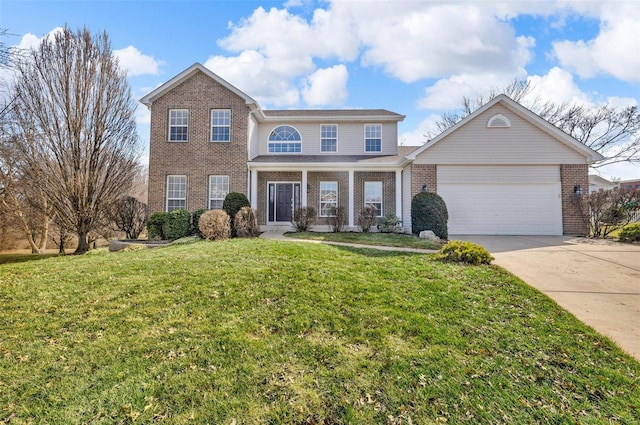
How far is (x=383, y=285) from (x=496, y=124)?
1069 cm

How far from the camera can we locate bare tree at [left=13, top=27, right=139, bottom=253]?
10422mm

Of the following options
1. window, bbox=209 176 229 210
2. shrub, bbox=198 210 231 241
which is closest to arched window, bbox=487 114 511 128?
shrub, bbox=198 210 231 241

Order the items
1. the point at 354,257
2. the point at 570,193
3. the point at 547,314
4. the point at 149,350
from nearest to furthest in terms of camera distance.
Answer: the point at 149,350
the point at 547,314
the point at 354,257
the point at 570,193

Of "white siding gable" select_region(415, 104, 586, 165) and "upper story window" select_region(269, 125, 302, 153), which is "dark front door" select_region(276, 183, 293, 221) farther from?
"white siding gable" select_region(415, 104, 586, 165)

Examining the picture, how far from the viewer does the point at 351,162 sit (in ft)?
45.7

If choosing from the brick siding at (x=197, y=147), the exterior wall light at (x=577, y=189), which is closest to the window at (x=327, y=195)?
the brick siding at (x=197, y=147)

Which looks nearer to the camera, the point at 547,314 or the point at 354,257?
the point at 547,314

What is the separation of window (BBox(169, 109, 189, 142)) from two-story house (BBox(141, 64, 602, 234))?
5 cm

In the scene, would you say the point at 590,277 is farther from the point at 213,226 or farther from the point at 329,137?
the point at 329,137

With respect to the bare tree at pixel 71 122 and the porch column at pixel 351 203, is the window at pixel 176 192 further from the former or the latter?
the porch column at pixel 351 203

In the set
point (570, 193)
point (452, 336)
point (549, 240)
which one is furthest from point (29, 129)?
point (570, 193)

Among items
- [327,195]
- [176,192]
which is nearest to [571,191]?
[327,195]

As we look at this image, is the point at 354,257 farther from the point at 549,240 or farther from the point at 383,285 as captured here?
the point at 549,240

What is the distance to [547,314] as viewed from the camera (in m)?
4.25
